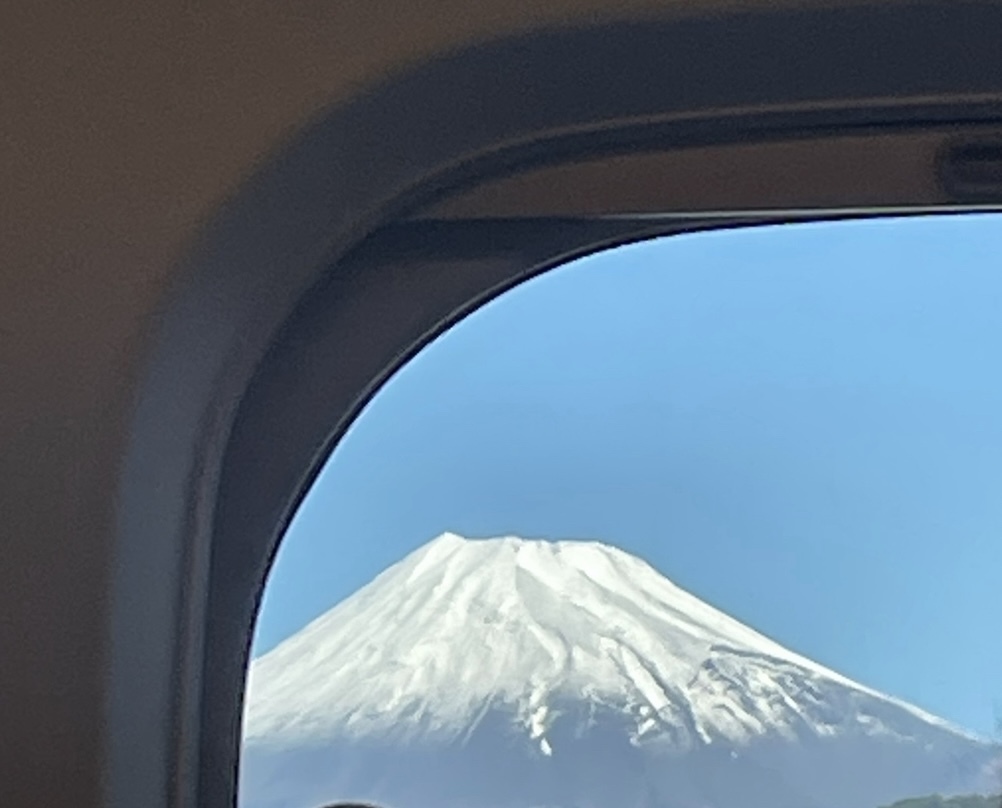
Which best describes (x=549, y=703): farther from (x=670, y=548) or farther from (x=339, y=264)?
(x=339, y=264)

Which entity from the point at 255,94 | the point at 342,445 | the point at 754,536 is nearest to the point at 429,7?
the point at 255,94

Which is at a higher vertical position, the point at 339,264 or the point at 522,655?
the point at 339,264

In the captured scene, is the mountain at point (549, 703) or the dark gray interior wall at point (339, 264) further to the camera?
the mountain at point (549, 703)

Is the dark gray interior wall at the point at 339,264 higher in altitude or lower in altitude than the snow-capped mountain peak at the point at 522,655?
higher

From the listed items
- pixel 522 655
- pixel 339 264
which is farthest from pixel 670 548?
pixel 339 264

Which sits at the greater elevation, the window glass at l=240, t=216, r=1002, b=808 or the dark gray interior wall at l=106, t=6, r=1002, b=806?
the dark gray interior wall at l=106, t=6, r=1002, b=806

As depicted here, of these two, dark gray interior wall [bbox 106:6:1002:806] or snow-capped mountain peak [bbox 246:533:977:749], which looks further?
snow-capped mountain peak [bbox 246:533:977:749]
